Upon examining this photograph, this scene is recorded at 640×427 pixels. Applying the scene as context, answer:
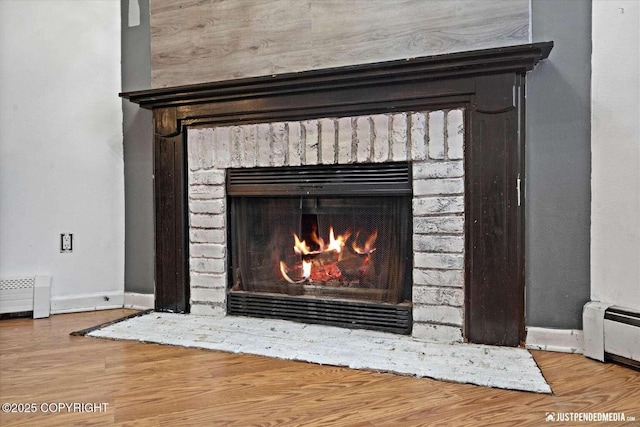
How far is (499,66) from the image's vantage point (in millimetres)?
1788

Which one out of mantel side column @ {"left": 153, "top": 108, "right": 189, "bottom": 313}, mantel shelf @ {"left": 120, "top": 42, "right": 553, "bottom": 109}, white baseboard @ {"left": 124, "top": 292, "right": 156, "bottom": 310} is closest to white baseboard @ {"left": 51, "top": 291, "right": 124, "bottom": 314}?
white baseboard @ {"left": 124, "top": 292, "right": 156, "bottom": 310}

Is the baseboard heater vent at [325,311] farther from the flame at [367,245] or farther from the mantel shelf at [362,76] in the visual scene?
the mantel shelf at [362,76]

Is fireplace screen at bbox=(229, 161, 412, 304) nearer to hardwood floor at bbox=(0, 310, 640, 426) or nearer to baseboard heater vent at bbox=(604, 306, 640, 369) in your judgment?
hardwood floor at bbox=(0, 310, 640, 426)

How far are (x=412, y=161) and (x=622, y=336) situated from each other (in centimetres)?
104

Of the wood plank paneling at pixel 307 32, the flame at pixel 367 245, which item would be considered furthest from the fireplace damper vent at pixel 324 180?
the wood plank paneling at pixel 307 32

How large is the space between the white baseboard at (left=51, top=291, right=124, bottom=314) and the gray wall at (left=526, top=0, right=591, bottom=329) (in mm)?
2248

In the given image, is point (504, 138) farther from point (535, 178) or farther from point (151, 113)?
point (151, 113)

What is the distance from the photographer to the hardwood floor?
126cm

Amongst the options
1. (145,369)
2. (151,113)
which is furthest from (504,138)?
(151,113)

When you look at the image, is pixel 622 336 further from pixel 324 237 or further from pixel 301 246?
pixel 301 246

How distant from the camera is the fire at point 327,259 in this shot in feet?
7.11

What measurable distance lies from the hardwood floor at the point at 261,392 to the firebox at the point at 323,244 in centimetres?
50

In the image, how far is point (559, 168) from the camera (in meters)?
1.85

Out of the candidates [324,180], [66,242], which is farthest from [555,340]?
[66,242]
